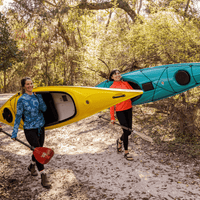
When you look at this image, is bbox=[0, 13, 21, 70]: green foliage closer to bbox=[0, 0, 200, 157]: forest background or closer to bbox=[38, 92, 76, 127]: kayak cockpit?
bbox=[0, 0, 200, 157]: forest background

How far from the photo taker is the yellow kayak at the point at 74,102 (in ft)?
9.78

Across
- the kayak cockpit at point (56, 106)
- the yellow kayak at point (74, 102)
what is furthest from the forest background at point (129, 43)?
the kayak cockpit at point (56, 106)

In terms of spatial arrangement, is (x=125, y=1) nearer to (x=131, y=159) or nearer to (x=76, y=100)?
(x=76, y=100)

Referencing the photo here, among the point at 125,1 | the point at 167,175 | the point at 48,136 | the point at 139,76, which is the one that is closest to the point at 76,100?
the point at 139,76

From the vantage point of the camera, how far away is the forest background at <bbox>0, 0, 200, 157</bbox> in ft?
14.5

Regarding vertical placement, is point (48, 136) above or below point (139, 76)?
below

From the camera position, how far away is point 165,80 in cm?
390

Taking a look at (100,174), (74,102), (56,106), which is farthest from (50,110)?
(100,174)

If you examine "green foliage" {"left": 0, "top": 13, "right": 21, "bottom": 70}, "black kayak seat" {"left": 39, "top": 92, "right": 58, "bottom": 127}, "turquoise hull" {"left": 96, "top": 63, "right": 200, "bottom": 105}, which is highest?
"green foliage" {"left": 0, "top": 13, "right": 21, "bottom": 70}

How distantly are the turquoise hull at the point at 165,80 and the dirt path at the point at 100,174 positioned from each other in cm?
128

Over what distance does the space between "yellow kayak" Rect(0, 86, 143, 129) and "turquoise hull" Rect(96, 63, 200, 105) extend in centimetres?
130

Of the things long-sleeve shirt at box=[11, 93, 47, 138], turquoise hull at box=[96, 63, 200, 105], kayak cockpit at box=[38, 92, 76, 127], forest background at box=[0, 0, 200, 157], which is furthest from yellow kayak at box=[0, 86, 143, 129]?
forest background at box=[0, 0, 200, 157]

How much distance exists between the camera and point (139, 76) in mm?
4098

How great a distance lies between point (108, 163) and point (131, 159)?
0.46 m
